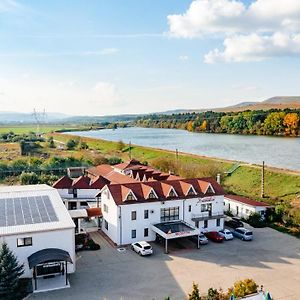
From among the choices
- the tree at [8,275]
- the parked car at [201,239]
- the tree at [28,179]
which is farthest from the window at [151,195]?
the tree at [28,179]

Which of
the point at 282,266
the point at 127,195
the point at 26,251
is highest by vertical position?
the point at 127,195

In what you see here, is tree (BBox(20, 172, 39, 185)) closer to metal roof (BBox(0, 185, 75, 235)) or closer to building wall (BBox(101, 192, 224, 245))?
metal roof (BBox(0, 185, 75, 235))

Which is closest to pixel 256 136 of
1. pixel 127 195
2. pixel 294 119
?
pixel 294 119

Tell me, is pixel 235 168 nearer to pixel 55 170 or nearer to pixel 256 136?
pixel 55 170

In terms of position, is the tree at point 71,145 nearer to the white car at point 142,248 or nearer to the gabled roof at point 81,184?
the gabled roof at point 81,184

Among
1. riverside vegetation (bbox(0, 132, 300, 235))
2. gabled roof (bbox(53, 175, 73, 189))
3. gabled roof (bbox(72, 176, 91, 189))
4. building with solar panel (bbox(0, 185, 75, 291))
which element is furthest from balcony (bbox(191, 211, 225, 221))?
gabled roof (bbox(53, 175, 73, 189))

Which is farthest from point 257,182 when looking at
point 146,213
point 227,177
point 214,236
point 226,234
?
point 146,213
